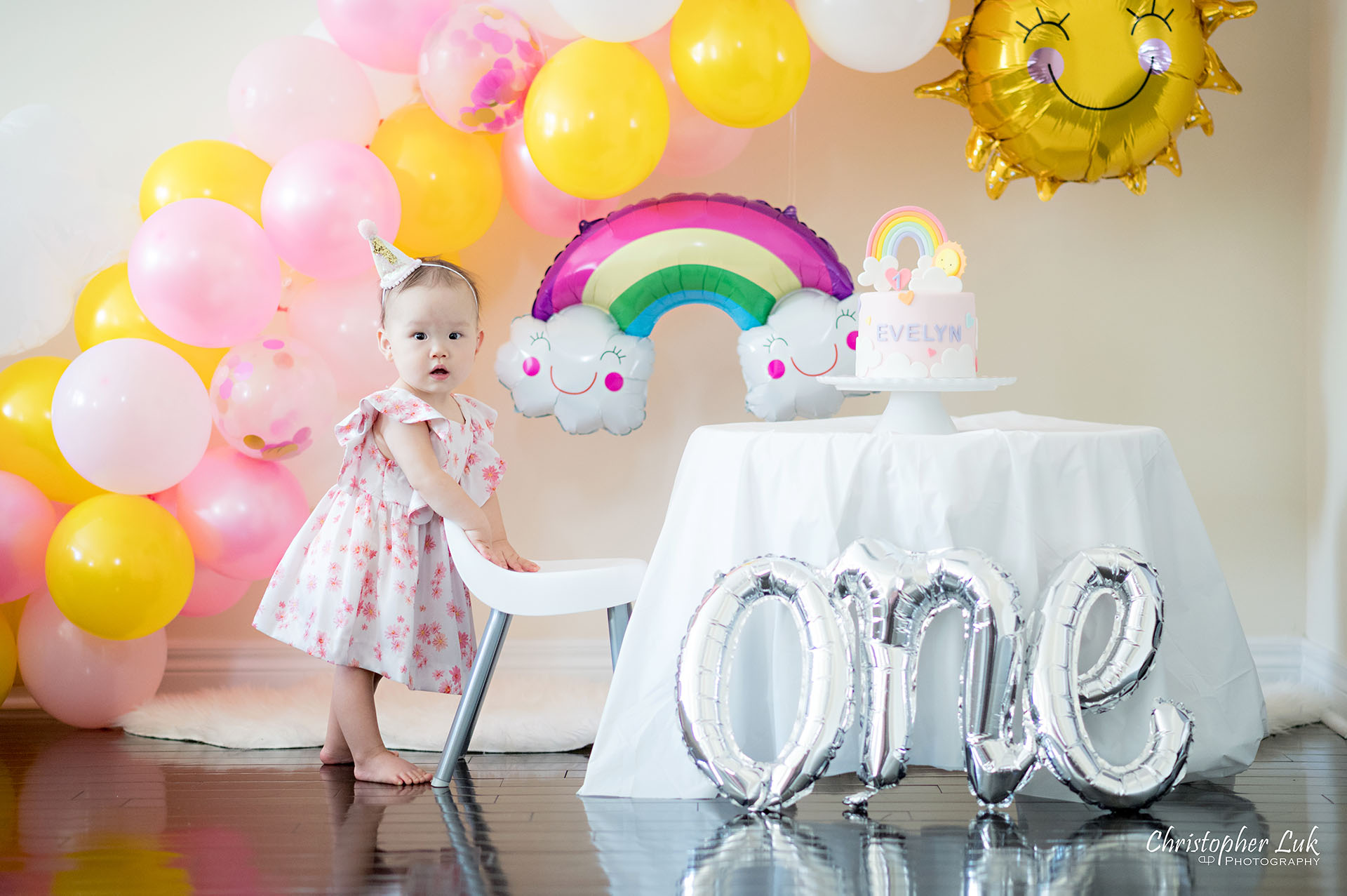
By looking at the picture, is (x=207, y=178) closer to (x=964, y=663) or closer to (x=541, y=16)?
(x=541, y=16)

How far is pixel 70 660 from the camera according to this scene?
2.34 meters

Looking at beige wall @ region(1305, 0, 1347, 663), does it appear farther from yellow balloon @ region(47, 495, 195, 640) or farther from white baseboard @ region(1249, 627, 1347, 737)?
yellow balloon @ region(47, 495, 195, 640)

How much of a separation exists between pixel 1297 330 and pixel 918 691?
160 cm

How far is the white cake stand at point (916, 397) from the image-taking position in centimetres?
180

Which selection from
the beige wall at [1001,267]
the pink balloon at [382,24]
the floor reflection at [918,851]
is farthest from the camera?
the beige wall at [1001,267]

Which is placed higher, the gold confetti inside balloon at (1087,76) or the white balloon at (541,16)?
the white balloon at (541,16)

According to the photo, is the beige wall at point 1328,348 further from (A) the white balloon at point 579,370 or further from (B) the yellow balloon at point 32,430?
(B) the yellow balloon at point 32,430

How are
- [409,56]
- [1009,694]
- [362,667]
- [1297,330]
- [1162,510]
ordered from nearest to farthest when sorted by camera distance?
[1009,694], [1162,510], [362,667], [409,56], [1297,330]

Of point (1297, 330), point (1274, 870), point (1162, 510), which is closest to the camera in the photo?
point (1274, 870)

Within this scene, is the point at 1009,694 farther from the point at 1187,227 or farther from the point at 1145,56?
the point at 1187,227

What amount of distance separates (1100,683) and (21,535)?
2.07 metres

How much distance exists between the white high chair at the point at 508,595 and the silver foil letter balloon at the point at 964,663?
0.43 m

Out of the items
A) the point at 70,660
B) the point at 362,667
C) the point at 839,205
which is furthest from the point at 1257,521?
the point at 70,660

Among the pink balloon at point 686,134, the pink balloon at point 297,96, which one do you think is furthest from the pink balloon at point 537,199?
the pink balloon at point 297,96
